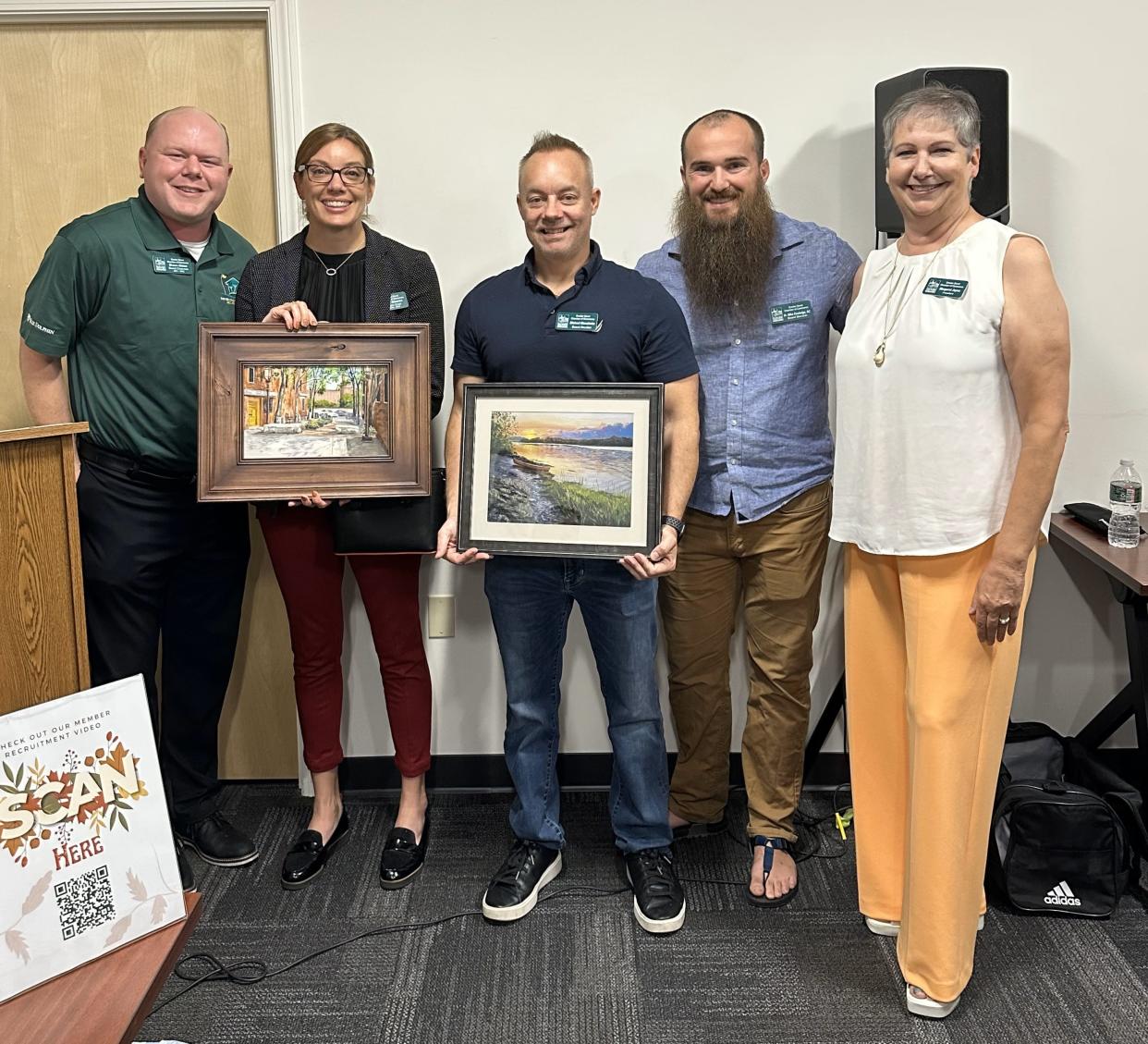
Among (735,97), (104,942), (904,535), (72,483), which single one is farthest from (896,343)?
(104,942)

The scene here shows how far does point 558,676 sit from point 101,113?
2.06 metres

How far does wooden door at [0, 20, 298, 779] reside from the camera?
2822mm

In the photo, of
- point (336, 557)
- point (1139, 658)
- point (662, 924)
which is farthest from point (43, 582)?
point (1139, 658)

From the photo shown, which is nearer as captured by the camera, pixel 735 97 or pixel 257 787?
pixel 735 97

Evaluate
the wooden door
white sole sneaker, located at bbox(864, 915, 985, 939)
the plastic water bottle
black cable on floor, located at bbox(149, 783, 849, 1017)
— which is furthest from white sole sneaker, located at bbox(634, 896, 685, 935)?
the wooden door

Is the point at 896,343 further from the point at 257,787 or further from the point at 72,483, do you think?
the point at 257,787

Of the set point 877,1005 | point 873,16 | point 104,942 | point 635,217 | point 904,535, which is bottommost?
point 877,1005

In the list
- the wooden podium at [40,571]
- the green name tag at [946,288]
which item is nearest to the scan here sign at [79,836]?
the wooden podium at [40,571]

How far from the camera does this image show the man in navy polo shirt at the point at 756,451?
7.90 feet

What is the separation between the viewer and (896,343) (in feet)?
6.61

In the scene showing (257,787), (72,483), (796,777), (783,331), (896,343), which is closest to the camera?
(72,483)

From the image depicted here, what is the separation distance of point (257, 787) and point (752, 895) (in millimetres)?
1613

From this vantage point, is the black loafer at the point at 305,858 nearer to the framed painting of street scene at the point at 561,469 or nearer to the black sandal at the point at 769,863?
the framed painting of street scene at the point at 561,469

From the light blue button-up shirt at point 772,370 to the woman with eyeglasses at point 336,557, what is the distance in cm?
69
